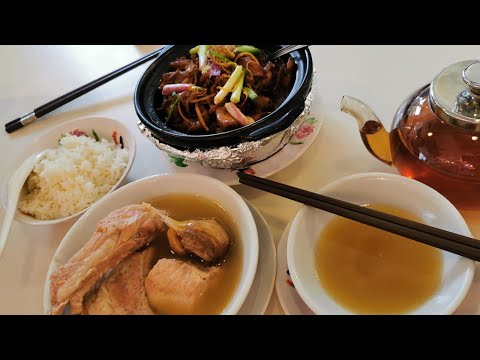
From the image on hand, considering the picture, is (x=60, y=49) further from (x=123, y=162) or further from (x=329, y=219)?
(x=329, y=219)

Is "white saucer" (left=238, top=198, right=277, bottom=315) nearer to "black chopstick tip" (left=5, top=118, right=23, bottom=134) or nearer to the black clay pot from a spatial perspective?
the black clay pot

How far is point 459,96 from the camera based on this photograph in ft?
3.32

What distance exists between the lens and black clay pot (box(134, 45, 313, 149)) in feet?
3.95

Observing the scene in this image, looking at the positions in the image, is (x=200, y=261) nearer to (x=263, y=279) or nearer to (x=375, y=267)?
(x=263, y=279)

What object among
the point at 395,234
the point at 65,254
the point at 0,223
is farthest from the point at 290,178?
the point at 0,223

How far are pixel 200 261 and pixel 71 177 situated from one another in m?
0.60

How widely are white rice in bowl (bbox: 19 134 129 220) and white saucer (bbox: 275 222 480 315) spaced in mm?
689

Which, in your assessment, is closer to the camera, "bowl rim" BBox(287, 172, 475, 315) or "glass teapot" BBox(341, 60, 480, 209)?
"bowl rim" BBox(287, 172, 475, 315)

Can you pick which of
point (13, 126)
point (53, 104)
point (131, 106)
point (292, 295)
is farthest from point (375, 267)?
point (13, 126)

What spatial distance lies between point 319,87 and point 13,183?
4.14 ft

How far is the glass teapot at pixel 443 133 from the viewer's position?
996 millimetres

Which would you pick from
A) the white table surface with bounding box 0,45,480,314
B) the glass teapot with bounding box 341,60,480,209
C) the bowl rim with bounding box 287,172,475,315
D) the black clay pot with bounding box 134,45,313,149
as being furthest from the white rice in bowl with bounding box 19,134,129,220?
the glass teapot with bounding box 341,60,480,209

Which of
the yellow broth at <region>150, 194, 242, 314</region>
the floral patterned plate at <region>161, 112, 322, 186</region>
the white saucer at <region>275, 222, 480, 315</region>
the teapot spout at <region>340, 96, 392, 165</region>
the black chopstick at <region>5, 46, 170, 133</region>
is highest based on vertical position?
the black chopstick at <region>5, 46, 170, 133</region>
